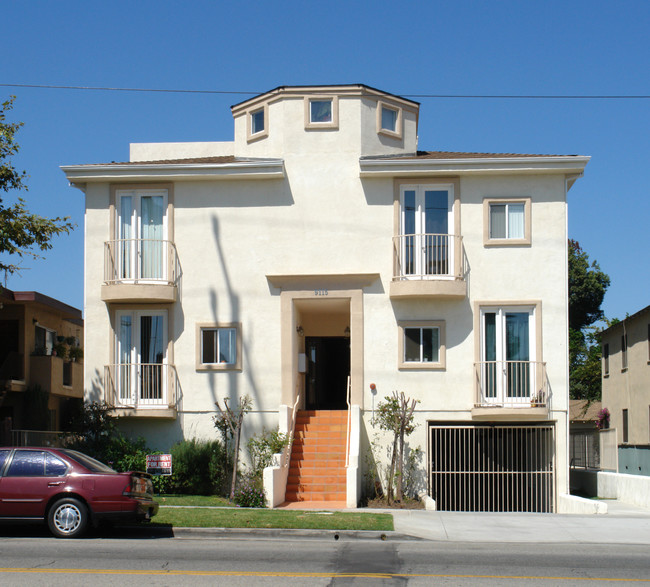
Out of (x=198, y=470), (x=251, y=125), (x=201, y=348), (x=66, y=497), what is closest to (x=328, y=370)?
(x=201, y=348)

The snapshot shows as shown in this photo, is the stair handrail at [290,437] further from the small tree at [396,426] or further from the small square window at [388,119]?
the small square window at [388,119]

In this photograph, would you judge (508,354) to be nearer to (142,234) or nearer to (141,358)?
(141,358)

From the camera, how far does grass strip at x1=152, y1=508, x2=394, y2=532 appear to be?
16.0 m

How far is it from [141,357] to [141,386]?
77cm

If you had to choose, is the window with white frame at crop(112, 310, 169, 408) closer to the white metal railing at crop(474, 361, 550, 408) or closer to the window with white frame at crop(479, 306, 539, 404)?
the white metal railing at crop(474, 361, 550, 408)

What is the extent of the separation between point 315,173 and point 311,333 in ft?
16.9

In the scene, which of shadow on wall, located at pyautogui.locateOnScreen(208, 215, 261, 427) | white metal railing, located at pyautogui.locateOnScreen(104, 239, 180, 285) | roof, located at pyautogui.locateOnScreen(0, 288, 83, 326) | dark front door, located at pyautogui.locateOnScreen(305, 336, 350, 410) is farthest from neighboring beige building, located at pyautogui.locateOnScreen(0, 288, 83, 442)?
dark front door, located at pyautogui.locateOnScreen(305, 336, 350, 410)

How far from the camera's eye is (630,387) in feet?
114

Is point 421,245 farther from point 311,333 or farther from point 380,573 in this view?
point 380,573

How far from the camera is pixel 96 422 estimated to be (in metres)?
22.9

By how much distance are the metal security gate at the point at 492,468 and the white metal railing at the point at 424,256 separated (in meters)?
3.90

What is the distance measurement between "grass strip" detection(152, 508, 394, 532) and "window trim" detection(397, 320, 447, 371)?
5.57 meters

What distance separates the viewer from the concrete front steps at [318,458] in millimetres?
21516

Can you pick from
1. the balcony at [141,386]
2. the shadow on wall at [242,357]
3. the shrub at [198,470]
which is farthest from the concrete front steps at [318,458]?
the balcony at [141,386]
